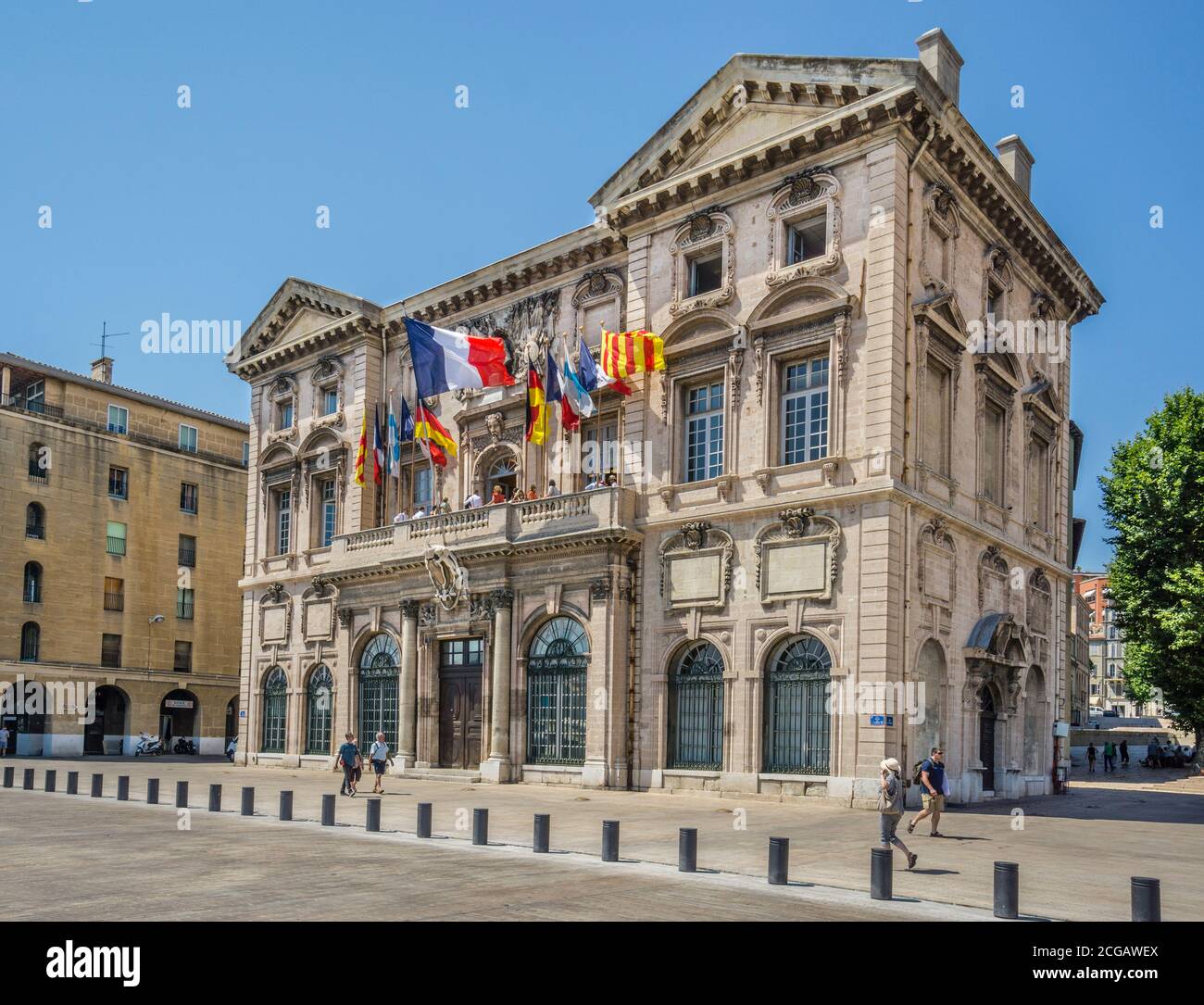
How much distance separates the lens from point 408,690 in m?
36.7

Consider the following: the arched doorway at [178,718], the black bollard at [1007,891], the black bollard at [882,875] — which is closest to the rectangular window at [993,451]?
the black bollard at [882,875]

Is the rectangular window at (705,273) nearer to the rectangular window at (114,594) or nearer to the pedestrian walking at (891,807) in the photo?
the pedestrian walking at (891,807)

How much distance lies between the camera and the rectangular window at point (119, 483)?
57219mm

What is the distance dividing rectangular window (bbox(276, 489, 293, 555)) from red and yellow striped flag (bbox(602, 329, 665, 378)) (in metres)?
17.8

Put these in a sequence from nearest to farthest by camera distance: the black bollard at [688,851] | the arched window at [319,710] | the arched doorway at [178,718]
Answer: the black bollard at [688,851], the arched window at [319,710], the arched doorway at [178,718]

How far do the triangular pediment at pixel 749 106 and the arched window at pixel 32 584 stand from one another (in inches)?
1318

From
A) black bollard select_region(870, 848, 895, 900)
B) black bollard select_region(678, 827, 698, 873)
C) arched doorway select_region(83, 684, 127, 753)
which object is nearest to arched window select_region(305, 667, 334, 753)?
arched doorway select_region(83, 684, 127, 753)

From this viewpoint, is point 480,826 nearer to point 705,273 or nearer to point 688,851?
point 688,851

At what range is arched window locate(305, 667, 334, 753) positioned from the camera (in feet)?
135

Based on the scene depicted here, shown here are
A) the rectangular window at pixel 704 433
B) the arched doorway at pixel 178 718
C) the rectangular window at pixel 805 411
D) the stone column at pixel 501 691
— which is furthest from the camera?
the arched doorway at pixel 178 718

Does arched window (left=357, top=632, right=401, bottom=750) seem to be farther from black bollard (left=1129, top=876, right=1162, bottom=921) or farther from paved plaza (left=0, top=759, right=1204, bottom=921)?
black bollard (left=1129, top=876, right=1162, bottom=921)

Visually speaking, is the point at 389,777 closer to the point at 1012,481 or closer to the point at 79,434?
the point at 1012,481
